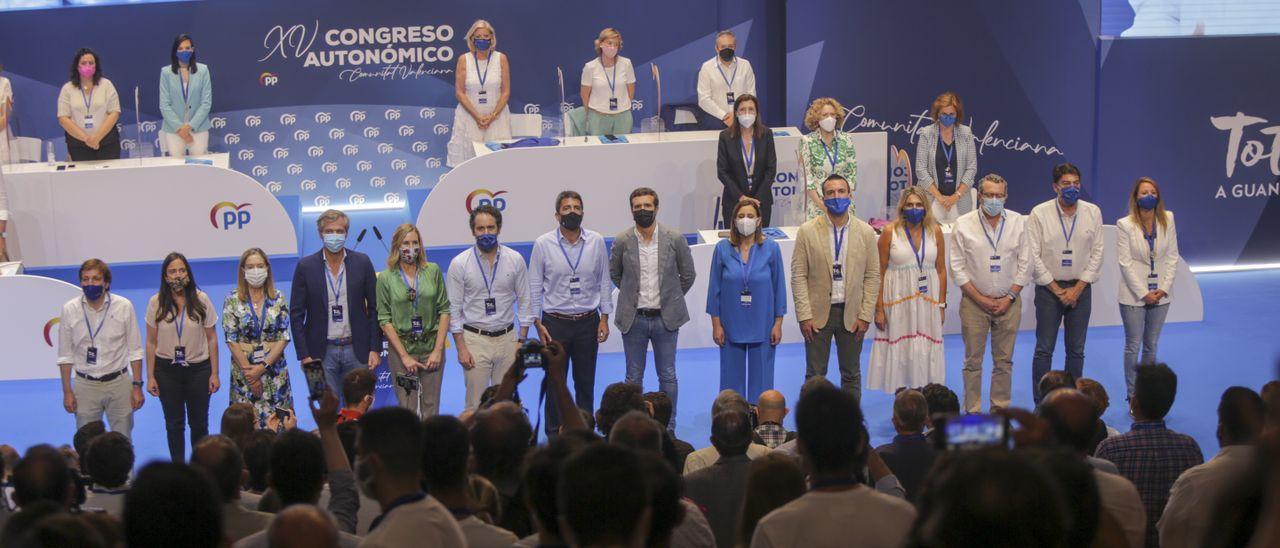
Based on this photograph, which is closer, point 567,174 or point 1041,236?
point 1041,236

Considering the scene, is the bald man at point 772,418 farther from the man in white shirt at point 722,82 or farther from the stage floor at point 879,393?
the man in white shirt at point 722,82

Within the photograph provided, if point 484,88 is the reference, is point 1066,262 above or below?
below

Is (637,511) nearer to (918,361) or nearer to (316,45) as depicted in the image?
(918,361)

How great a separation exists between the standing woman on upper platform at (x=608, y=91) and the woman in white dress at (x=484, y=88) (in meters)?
0.83

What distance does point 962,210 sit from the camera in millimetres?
12070

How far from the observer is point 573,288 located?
330 inches

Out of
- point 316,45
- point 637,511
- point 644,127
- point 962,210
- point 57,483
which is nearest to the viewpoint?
point 637,511

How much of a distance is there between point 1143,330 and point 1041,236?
1.01m

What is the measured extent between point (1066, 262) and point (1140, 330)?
78 cm

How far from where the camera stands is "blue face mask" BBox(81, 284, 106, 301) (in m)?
7.73

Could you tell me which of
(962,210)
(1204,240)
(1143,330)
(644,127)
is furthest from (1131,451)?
(1204,240)

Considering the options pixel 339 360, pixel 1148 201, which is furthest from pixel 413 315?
pixel 1148 201

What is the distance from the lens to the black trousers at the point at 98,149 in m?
13.1

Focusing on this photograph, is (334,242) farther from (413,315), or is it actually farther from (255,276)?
(413,315)
